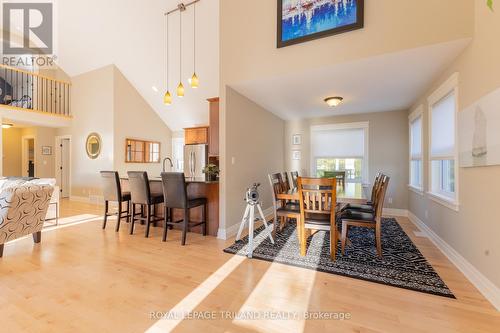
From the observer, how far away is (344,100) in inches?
167

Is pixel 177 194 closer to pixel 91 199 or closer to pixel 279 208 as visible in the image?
pixel 279 208

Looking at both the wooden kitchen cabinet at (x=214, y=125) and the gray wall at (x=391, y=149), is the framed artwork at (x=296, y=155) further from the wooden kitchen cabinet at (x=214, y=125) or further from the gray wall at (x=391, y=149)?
the wooden kitchen cabinet at (x=214, y=125)

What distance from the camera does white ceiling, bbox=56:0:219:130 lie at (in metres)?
4.67

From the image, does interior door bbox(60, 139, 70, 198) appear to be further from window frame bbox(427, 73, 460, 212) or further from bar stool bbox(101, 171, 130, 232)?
window frame bbox(427, 73, 460, 212)

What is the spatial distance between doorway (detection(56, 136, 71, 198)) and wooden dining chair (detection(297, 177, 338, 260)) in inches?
323

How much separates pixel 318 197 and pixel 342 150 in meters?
3.23

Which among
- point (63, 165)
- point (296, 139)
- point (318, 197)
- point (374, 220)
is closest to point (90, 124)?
point (63, 165)

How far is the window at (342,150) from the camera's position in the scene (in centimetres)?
524

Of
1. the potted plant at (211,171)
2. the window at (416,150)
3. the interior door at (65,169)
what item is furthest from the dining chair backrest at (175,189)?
the interior door at (65,169)

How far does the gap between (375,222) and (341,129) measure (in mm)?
3235

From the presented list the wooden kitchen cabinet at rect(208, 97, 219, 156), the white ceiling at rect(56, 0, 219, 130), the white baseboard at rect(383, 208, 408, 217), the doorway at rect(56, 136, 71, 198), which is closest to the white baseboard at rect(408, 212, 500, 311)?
the white baseboard at rect(383, 208, 408, 217)

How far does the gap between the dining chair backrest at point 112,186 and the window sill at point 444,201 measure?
186 inches

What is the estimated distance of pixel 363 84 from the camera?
135 inches

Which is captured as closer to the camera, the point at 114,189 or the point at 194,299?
the point at 194,299
